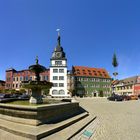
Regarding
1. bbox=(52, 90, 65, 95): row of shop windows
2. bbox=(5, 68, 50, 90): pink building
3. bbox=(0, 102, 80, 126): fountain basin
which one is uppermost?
bbox=(5, 68, 50, 90): pink building

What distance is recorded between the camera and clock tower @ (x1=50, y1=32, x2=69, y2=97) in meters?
63.1

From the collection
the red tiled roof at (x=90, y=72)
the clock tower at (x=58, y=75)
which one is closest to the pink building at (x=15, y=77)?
the clock tower at (x=58, y=75)

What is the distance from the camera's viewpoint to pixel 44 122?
7.91 metres

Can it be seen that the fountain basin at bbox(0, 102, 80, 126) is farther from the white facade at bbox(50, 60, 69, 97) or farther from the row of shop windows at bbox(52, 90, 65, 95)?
the white facade at bbox(50, 60, 69, 97)

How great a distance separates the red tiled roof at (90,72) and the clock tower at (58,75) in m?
11.0

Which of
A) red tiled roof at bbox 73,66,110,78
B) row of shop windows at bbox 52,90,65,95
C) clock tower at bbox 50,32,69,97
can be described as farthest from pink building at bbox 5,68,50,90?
red tiled roof at bbox 73,66,110,78

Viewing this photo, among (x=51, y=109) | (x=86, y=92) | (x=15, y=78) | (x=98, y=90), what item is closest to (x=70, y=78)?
(x=86, y=92)

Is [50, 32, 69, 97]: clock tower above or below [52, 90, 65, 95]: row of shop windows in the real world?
above

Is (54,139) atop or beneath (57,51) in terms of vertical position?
beneath

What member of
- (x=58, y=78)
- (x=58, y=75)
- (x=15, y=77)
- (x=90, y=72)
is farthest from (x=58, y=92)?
(x=15, y=77)

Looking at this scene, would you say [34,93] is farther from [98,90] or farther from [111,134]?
[98,90]

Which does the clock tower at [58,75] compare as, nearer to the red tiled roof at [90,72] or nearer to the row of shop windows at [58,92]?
the row of shop windows at [58,92]

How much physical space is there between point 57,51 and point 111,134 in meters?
59.9

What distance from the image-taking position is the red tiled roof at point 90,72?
247ft
